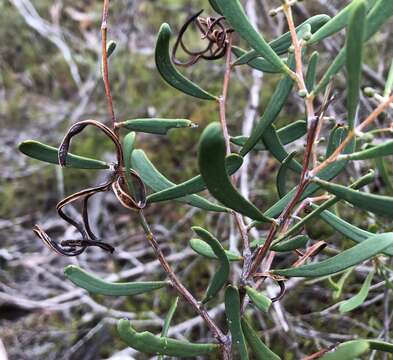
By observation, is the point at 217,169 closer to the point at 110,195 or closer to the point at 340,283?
the point at 340,283

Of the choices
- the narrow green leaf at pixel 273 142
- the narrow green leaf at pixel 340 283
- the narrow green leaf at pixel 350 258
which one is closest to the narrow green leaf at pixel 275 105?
the narrow green leaf at pixel 273 142

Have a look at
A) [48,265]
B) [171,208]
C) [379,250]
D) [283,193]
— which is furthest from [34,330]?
[379,250]

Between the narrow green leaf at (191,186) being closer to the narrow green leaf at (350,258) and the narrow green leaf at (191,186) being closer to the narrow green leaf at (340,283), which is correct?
the narrow green leaf at (350,258)

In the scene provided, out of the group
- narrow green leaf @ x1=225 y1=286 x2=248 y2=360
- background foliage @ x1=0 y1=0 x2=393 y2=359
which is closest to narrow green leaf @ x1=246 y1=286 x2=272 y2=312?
narrow green leaf @ x1=225 y1=286 x2=248 y2=360

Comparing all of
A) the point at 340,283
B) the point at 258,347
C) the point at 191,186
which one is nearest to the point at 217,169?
the point at 191,186

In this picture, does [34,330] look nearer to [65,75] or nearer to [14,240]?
[14,240]

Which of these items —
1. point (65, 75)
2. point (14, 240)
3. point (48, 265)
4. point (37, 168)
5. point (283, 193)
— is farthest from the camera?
point (65, 75)

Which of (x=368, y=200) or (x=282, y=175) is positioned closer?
(x=368, y=200)

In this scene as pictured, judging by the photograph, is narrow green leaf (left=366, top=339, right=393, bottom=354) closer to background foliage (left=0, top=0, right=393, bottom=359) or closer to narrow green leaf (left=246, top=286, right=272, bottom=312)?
narrow green leaf (left=246, top=286, right=272, bottom=312)
